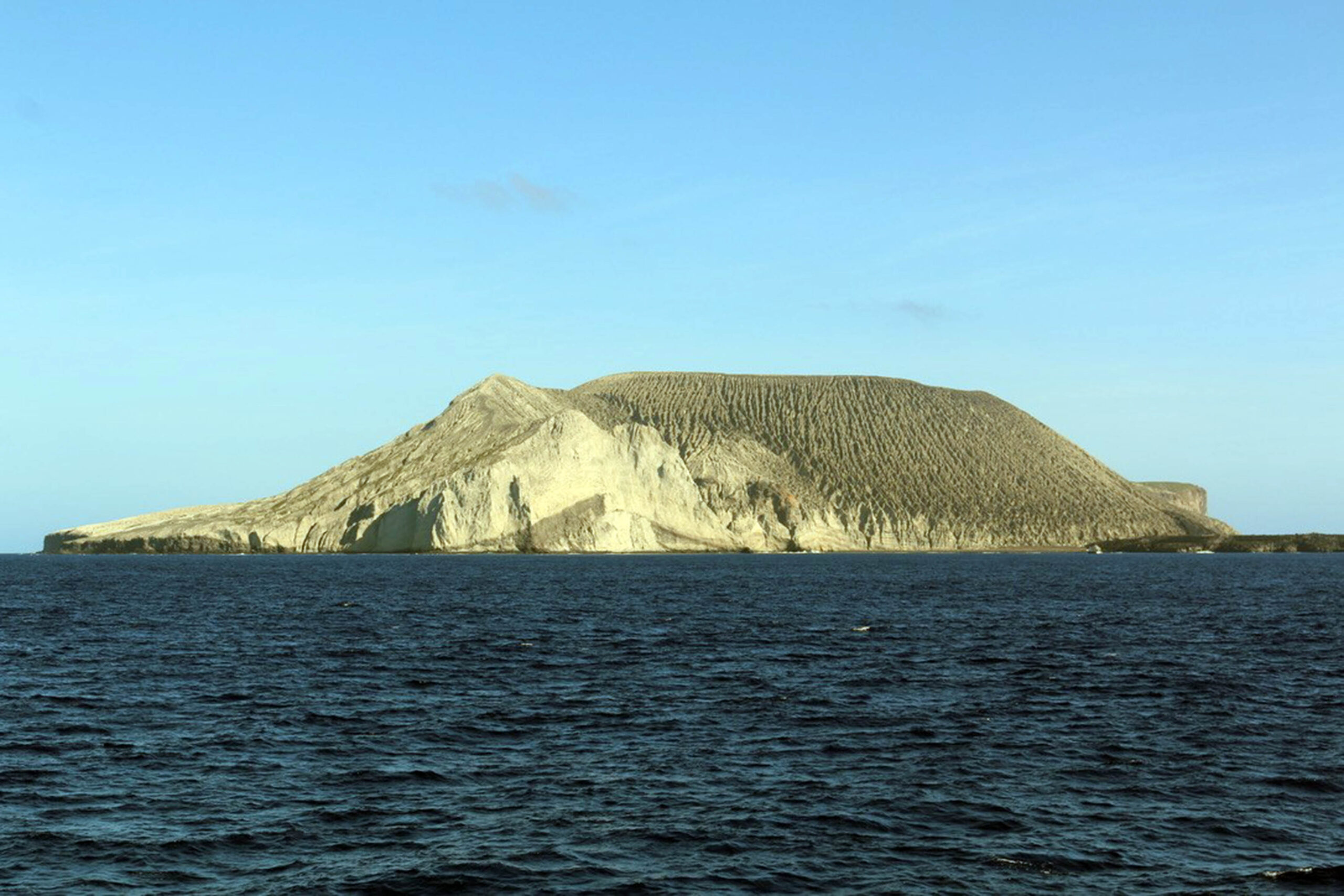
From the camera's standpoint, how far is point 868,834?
78.6 feet

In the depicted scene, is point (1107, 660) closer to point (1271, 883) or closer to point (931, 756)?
point (931, 756)

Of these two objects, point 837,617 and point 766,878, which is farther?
point 837,617

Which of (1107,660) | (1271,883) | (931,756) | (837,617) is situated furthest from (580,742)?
(837,617)

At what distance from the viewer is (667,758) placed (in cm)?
3075

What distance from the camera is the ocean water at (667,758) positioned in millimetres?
21797

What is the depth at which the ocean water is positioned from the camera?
71.5 ft

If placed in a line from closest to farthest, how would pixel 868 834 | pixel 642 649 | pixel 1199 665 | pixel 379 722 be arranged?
pixel 868 834 < pixel 379 722 < pixel 1199 665 < pixel 642 649

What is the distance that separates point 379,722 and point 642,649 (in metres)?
20.8

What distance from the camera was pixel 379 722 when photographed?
35656 mm

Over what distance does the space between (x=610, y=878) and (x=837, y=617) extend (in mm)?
56665

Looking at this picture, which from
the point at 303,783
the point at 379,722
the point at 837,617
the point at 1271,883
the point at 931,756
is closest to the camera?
the point at 1271,883

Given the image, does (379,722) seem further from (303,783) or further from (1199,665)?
(1199,665)

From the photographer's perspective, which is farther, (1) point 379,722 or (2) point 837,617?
(2) point 837,617

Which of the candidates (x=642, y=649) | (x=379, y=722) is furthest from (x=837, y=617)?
(x=379, y=722)
